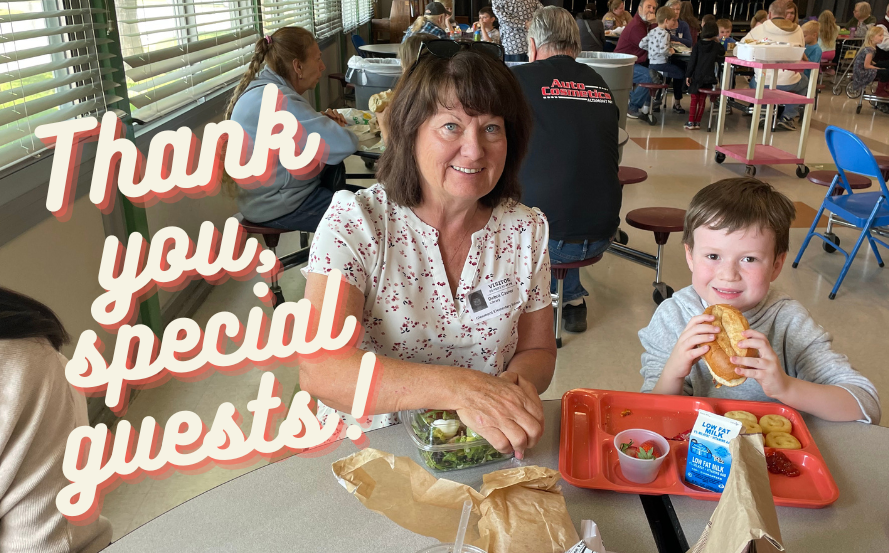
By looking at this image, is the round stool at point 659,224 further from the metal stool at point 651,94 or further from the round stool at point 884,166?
the metal stool at point 651,94

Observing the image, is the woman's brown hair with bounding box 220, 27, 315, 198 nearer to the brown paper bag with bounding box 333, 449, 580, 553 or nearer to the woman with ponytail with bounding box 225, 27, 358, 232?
the woman with ponytail with bounding box 225, 27, 358, 232

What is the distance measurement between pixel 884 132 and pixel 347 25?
24.3 ft

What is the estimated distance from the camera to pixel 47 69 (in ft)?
7.48

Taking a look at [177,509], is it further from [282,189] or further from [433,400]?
[282,189]

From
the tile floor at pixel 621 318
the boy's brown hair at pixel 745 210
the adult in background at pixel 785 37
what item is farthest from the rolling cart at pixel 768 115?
the boy's brown hair at pixel 745 210

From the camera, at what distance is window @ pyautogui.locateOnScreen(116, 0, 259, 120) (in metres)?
3.05

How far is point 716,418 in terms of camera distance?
41.6 inches

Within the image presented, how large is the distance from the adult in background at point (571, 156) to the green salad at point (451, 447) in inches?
80.4

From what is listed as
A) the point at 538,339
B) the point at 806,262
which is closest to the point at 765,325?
the point at 538,339

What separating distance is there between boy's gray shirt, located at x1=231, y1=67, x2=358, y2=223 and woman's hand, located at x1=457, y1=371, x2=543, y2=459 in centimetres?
234

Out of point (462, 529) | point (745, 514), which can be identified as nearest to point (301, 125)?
point (462, 529)

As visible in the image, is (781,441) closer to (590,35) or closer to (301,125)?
(301,125)

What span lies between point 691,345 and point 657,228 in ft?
7.45

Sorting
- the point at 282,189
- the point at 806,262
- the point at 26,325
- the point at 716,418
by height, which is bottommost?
the point at 806,262
